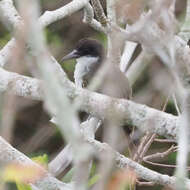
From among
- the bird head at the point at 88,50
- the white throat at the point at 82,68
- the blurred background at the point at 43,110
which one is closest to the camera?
the white throat at the point at 82,68

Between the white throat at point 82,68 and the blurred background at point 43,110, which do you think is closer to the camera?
the white throat at point 82,68

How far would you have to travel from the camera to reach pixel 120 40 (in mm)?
1919

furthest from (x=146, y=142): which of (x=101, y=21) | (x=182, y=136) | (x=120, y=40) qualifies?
(x=120, y=40)

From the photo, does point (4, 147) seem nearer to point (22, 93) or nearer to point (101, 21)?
point (22, 93)

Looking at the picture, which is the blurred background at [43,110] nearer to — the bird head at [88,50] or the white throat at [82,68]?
the bird head at [88,50]

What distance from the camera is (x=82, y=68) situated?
15.8 feet

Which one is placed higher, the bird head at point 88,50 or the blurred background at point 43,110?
the bird head at point 88,50

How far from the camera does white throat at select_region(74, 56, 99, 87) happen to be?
4746mm

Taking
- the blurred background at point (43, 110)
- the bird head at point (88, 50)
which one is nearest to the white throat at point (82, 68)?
the bird head at point (88, 50)

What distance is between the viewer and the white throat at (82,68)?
475 centimetres

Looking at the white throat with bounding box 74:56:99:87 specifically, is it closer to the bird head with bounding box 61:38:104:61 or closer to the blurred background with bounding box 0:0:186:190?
the bird head with bounding box 61:38:104:61

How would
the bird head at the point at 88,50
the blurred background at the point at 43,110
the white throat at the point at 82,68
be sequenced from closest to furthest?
the white throat at the point at 82,68 → the bird head at the point at 88,50 → the blurred background at the point at 43,110

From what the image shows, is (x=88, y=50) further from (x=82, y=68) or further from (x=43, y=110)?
(x=43, y=110)

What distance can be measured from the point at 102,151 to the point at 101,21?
32.0 inches
